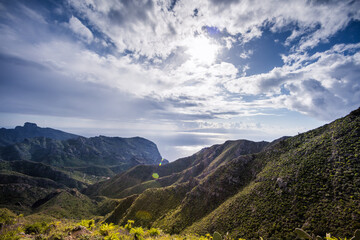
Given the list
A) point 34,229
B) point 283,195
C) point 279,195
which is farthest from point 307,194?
point 34,229

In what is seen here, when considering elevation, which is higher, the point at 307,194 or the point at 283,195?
the point at 307,194

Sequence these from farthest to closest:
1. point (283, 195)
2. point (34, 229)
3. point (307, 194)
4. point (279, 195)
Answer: point (279, 195), point (283, 195), point (307, 194), point (34, 229)

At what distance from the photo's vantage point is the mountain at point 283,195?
34750 mm

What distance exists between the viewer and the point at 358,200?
3231cm

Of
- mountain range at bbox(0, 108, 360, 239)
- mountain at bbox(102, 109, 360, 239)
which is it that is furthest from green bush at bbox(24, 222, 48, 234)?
mountain range at bbox(0, 108, 360, 239)

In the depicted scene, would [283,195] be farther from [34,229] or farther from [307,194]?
[34,229]

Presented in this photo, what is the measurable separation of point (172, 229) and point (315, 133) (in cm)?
6997

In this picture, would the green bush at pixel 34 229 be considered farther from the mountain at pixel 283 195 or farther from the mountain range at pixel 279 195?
the mountain range at pixel 279 195

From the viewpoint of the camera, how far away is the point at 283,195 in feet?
145

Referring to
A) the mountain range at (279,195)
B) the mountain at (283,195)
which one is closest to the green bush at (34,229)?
the mountain at (283,195)

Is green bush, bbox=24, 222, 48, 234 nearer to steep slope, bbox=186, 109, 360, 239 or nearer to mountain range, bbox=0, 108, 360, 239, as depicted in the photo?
steep slope, bbox=186, 109, 360, 239

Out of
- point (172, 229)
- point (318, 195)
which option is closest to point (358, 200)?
point (318, 195)

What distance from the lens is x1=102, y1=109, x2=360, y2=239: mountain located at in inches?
1368

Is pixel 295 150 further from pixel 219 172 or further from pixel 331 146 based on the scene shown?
pixel 219 172
